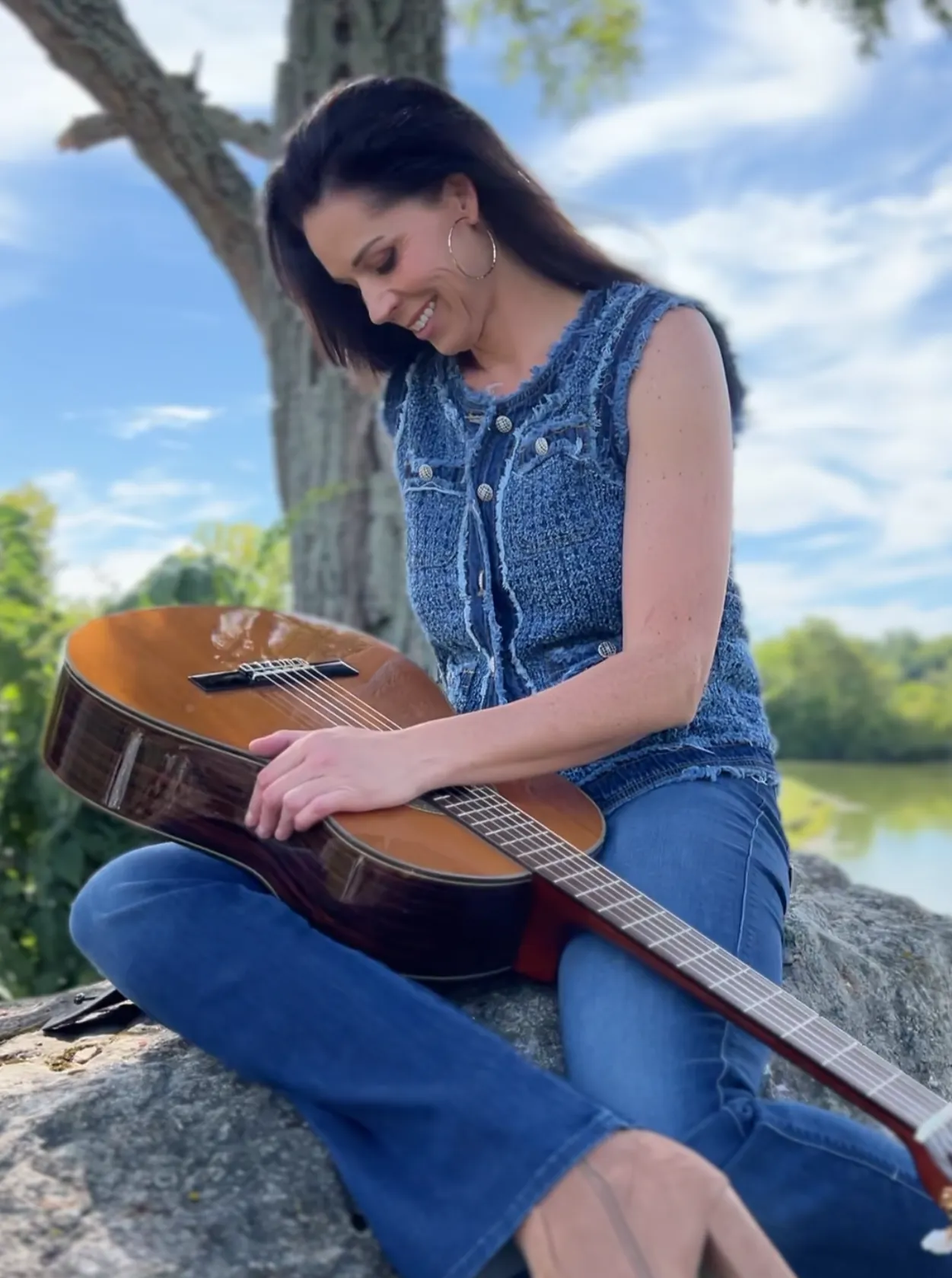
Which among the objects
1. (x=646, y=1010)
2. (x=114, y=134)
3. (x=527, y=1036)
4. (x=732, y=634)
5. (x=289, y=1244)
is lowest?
(x=289, y=1244)

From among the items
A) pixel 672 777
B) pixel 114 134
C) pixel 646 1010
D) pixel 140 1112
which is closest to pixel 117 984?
pixel 140 1112

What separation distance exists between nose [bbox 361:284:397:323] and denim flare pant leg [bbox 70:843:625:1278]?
0.79m

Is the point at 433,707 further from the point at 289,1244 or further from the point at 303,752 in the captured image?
the point at 289,1244

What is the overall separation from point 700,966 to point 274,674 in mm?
782

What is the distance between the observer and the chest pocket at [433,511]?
1845mm

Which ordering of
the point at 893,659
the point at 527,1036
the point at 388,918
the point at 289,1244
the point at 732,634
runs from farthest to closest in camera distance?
the point at 893,659
the point at 732,634
the point at 527,1036
the point at 388,918
the point at 289,1244

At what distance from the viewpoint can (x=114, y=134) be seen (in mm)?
4324

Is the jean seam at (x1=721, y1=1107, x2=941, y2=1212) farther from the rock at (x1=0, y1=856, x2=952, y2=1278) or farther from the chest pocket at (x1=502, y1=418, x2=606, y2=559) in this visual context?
the chest pocket at (x1=502, y1=418, x2=606, y2=559)

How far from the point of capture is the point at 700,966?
129 cm

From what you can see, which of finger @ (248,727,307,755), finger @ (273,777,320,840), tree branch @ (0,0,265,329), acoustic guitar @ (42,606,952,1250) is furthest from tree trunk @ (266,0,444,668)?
finger @ (273,777,320,840)

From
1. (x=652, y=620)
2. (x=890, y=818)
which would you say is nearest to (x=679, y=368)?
(x=652, y=620)

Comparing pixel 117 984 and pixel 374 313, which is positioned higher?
pixel 374 313

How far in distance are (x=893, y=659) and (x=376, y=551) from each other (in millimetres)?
5859

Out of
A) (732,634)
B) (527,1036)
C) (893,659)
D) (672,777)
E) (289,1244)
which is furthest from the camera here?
(893,659)
